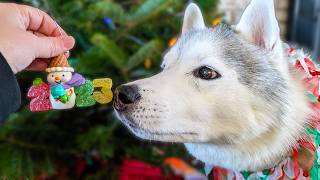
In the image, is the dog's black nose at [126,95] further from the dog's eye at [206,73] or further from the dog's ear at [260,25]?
the dog's ear at [260,25]

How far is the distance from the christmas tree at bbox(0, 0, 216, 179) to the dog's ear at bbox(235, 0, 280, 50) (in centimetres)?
46

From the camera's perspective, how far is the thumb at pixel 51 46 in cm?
83

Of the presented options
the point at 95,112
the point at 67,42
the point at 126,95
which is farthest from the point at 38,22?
the point at 95,112

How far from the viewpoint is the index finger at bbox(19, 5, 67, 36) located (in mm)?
864

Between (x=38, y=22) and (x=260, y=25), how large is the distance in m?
0.46

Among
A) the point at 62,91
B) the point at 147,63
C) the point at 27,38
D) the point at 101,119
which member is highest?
the point at 27,38

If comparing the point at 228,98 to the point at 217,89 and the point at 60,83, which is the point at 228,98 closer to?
the point at 217,89

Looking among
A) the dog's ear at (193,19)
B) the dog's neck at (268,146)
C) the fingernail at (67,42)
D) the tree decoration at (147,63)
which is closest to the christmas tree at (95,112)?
the tree decoration at (147,63)

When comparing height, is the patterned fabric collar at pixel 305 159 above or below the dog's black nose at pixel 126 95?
below

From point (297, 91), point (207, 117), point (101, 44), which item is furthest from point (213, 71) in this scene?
point (101, 44)

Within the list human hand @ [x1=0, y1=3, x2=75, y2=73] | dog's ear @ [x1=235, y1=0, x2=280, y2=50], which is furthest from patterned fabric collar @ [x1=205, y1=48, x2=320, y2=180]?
human hand @ [x1=0, y1=3, x2=75, y2=73]

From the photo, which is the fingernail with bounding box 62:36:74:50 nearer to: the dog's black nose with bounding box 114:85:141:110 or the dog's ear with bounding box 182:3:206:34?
the dog's black nose with bounding box 114:85:141:110

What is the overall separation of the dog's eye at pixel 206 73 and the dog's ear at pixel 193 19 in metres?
0.18

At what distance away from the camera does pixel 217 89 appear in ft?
3.10
